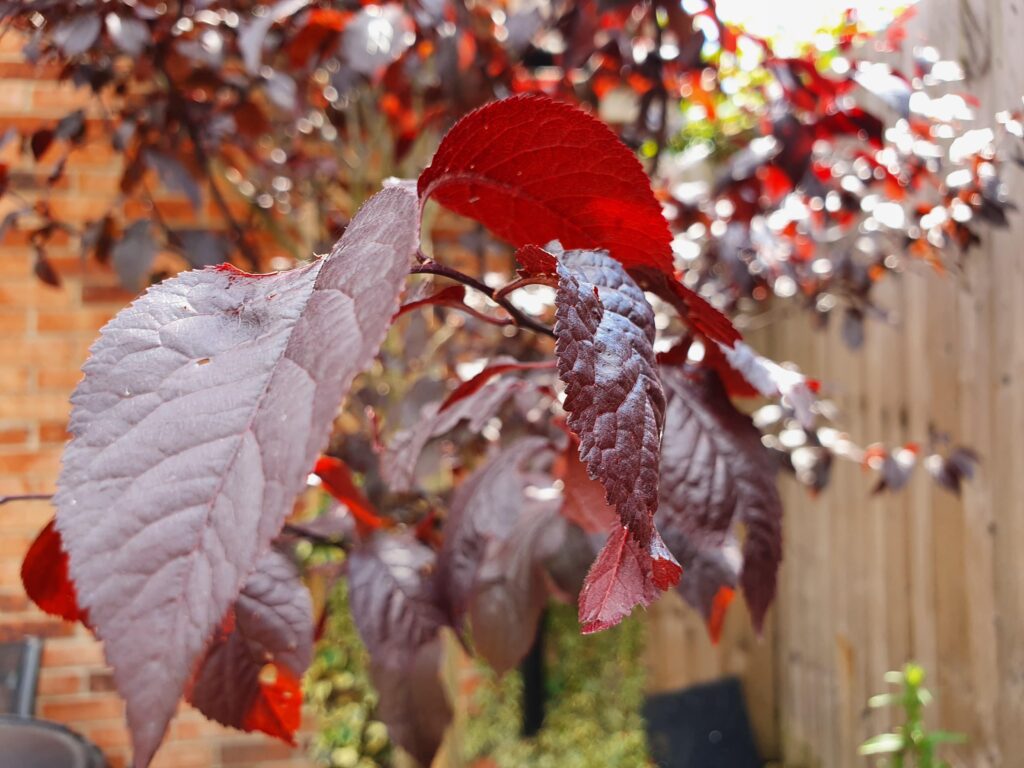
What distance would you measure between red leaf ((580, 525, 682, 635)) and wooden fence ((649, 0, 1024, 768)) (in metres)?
0.88

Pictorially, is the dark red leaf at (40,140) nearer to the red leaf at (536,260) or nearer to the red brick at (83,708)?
the red leaf at (536,260)

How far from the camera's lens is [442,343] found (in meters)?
1.60

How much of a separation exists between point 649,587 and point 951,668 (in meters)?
1.63

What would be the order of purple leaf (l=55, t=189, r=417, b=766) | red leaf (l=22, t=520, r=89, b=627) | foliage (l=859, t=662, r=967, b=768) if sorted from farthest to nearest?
foliage (l=859, t=662, r=967, b=768) < red leaf (l=22, t=520, r=89, b=627) < purple leaf (l=55, t=189, r=417, b=766)

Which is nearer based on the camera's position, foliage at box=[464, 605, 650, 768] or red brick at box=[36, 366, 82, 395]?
red brick at box=[36, 366, 82, 395]

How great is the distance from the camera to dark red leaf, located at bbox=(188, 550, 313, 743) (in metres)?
0.52

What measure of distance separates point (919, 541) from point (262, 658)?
1621mm

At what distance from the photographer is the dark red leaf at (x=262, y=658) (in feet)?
1.70

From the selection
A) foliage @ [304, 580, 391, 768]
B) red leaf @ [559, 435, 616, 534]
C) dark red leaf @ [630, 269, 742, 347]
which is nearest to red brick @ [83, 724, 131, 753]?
foliage @ [304, 580, 391, 768]

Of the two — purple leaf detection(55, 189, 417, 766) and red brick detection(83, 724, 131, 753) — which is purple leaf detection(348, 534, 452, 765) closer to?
purple leaf detection(55, 189, 417, 766)

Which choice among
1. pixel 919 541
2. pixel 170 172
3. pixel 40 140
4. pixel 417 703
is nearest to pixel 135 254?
pixel 170 172

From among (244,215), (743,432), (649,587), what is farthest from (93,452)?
(244,215)

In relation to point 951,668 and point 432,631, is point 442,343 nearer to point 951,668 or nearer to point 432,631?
point 432,631

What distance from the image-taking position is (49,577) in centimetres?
45
